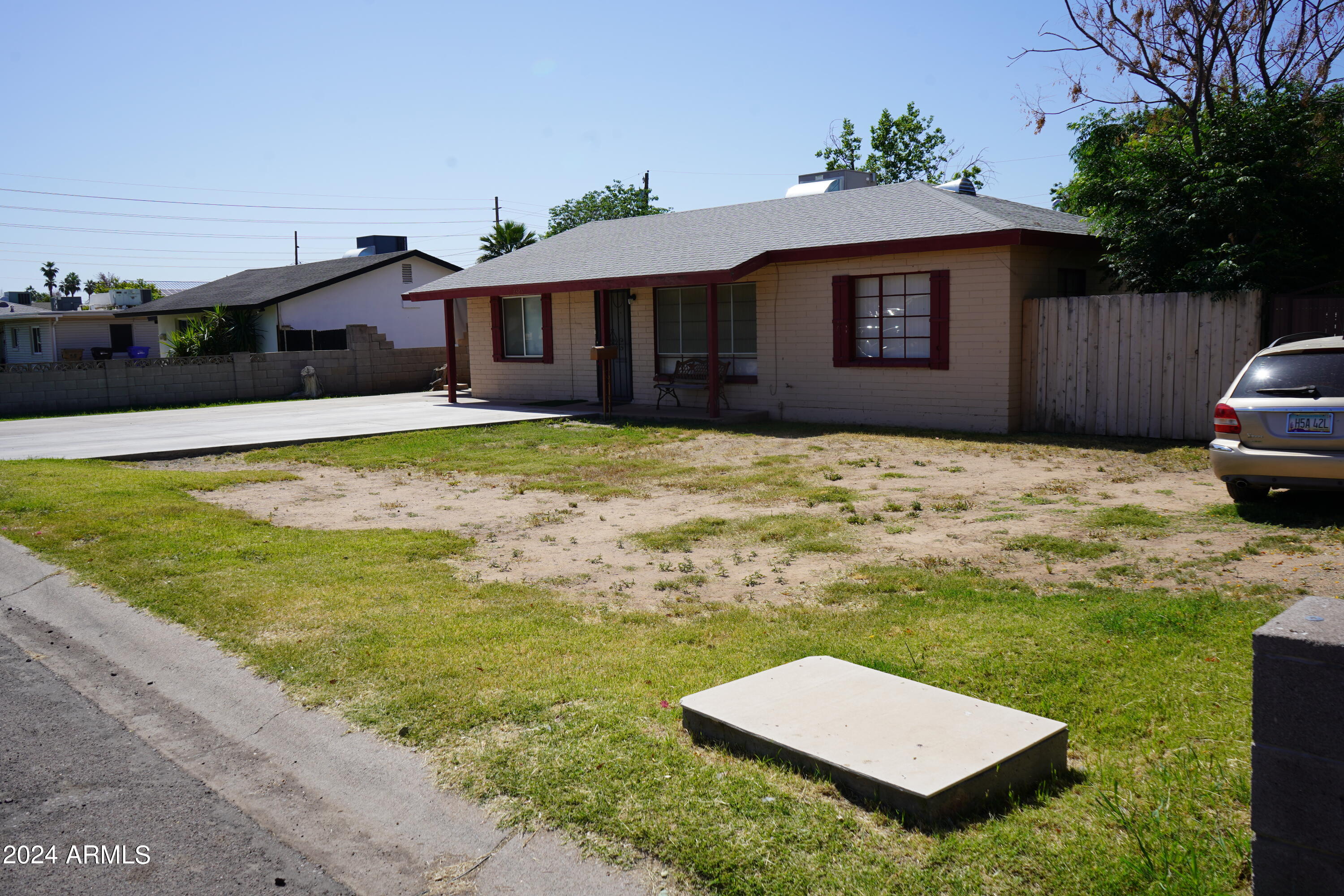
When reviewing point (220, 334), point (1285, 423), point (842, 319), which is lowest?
point (1285, 423)

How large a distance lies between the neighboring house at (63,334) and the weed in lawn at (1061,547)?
137 feet

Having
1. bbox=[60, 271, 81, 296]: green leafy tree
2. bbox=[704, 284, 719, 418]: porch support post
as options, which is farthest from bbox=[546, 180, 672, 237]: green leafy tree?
bbox=[60, 271, 81, 296]: green leafy tree

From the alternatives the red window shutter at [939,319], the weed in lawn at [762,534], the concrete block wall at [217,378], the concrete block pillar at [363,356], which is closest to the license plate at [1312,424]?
the weed in lawn at [762,534]

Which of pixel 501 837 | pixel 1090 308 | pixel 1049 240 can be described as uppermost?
pixel 1049 240

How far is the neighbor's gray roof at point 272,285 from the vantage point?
3212 centimetres

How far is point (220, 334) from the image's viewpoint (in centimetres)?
3080

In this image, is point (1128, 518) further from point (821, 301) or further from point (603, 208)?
point (603, 208)

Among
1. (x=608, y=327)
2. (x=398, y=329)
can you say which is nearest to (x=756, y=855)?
(x=608, y=327)

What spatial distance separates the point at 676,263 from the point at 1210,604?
44.4 feet

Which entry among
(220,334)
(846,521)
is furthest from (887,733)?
(220,334)

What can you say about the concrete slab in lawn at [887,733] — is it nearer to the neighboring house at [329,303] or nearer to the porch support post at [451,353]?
the porch support post at [451,353]

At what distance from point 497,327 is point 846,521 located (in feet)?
52.8

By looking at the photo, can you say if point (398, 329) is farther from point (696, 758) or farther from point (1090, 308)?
point (696, 758)

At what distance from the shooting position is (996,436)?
14305 millimetres
